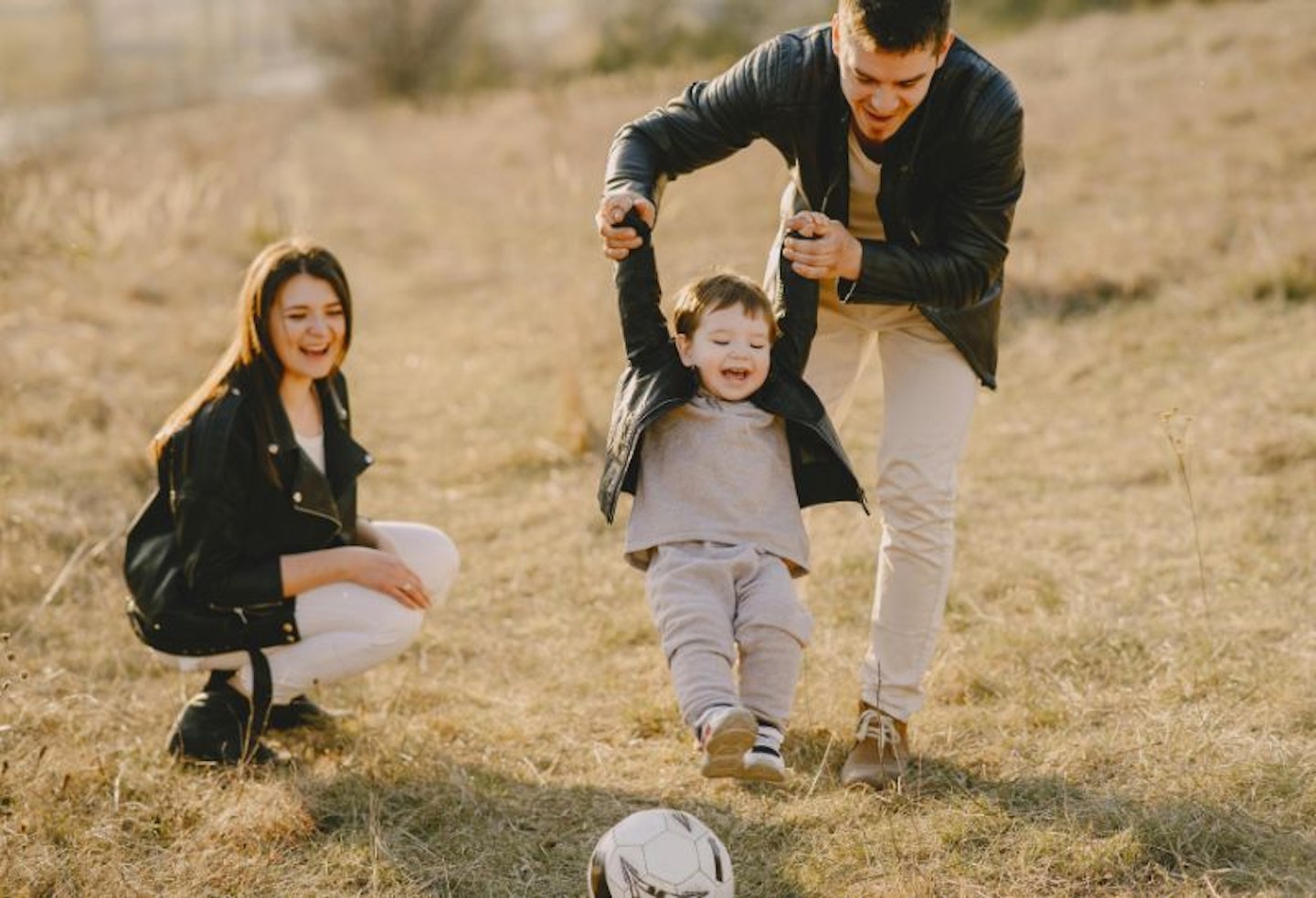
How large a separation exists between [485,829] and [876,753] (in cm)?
108

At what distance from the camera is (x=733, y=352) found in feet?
12.1

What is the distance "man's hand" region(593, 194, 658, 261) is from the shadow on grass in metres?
1.52

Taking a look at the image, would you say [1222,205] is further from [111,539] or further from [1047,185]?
[111,539]

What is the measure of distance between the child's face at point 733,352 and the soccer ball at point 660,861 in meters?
1.10

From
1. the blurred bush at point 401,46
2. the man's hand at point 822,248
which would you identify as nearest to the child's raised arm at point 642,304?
the man's hand at point 822,248

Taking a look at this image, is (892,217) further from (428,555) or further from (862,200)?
(428,555)

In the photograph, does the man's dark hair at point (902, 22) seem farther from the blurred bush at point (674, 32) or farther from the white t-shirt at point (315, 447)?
the blurred bush at point (674, 32)

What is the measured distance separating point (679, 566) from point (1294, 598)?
2488 millimetres

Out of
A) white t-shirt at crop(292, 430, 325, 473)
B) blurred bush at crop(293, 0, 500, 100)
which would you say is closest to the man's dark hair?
white t-shirt at crop(292, 430, 325, 473)

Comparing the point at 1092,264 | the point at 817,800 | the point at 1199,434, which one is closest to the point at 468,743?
the point at 817,800

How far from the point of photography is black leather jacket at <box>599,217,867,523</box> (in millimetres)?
3678

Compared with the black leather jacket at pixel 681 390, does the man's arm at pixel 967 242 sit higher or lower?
higher

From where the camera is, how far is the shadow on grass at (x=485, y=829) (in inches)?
141

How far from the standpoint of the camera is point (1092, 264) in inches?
358
